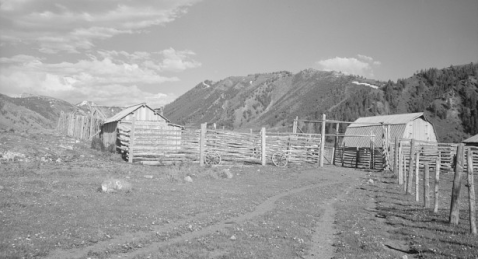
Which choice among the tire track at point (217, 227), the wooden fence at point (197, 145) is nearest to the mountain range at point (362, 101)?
the wooden fence at point (197, 145)

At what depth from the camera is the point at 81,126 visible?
51.2 metres

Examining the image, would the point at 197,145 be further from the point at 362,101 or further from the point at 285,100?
the point at 285,100

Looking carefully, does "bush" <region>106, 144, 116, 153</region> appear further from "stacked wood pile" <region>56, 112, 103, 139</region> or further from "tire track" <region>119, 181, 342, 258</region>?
"tire track" <region>119, 181, 342, 258</region>

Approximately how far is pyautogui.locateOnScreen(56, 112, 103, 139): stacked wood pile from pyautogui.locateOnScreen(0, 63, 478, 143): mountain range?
5.62m

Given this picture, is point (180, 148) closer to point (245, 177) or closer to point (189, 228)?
point (245, 177)

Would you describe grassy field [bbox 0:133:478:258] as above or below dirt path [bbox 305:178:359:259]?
→ above

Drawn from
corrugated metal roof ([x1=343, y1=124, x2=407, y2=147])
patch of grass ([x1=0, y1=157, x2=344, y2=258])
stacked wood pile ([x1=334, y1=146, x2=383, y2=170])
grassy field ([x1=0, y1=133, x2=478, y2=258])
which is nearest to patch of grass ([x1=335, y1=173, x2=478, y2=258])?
grassy field ([x1=0, y1=133, x2=478, y2=258])

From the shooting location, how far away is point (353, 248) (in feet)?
34.8

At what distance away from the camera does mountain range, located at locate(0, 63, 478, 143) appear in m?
83.2

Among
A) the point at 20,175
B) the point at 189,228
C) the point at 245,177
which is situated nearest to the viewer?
the point at 189,228

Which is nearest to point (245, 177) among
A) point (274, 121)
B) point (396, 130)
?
point (396, 130)

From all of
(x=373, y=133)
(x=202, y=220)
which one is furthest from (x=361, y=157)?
(x=202, y=220)

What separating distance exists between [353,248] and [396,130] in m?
52.7

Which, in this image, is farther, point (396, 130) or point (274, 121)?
point (274, 121)
